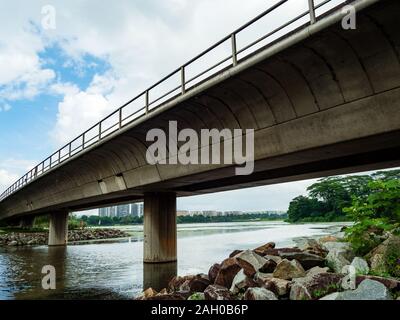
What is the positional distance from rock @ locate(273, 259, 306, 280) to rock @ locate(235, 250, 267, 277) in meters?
0.89

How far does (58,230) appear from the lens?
44062 millimetres

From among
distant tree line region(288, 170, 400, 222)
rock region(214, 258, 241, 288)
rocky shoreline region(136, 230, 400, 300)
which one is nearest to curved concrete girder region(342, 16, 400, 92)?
rocky shoreline region(136, 230, 400, 300)

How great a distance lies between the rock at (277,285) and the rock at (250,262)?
1.08m

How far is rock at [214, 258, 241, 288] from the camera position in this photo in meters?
10.5

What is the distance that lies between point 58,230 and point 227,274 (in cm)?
A: 3852

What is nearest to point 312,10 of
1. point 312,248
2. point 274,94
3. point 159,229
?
point 274,94

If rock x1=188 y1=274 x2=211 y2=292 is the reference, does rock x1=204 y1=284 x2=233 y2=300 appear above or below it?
above

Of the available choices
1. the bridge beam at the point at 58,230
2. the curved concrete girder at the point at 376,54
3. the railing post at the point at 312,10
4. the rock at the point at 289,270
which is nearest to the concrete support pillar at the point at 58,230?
the bridge beam at the point at 58,230

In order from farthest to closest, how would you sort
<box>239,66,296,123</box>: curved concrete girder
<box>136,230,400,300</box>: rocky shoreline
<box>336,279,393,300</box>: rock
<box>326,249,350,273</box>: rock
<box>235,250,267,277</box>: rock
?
<box>239,66,296,123</box>: curved concrete girder → <box>235,250,267,277</box>: rock → <box>326,249,350,273</box>: rock → <box>136,230,400,300</box>: rocky shoreline → <box>336,279,393,300</box>: rock

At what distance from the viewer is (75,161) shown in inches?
930

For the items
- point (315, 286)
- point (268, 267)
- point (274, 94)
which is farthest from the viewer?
point (274, 94)

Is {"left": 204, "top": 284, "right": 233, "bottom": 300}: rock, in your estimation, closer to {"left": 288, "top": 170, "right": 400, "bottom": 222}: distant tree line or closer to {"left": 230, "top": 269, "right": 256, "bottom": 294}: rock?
{"left": 230, "top": 269, "right": 256, "bottom": 294}: rock

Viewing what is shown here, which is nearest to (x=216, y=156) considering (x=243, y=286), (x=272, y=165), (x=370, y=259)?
(x=272, y=165)

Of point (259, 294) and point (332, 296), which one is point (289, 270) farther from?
point (332, 296)
